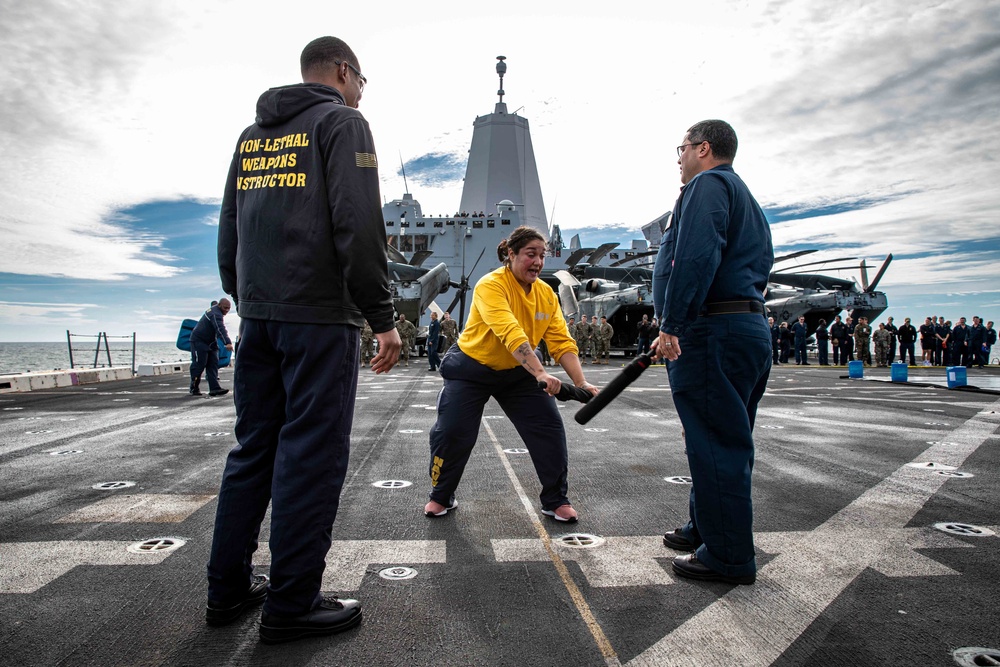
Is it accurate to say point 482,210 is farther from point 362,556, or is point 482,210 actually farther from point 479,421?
point 362,556

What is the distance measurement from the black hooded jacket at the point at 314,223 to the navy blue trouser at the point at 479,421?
1282mm

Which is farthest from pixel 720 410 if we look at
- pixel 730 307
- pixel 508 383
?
pixel 508 383

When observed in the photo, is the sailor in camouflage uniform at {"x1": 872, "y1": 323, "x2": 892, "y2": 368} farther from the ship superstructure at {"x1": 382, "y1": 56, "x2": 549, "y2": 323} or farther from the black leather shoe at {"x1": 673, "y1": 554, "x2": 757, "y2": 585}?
the ship superstructure at {"x1": 382, "y1": 56, "x2": 549, "y2": 323}

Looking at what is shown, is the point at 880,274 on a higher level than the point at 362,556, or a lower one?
higher

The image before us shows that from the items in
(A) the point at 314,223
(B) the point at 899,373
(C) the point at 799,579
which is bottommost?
(C) the point at 799,579

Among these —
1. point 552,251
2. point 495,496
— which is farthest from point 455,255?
point 495,496

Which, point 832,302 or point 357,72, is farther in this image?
point 832,302

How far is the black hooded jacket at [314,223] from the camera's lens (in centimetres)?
192

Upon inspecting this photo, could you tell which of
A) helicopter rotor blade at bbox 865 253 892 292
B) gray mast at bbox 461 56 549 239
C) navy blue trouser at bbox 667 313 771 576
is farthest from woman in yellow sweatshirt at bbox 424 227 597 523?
gray mast at bbox 461 56 549 239

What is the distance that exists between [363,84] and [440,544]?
205 centimetres

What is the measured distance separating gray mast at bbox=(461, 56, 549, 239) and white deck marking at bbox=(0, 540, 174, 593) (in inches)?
1655

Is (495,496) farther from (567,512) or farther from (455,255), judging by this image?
(455,255)

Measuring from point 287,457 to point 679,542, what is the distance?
177 centimetres

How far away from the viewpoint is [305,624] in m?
1.82
